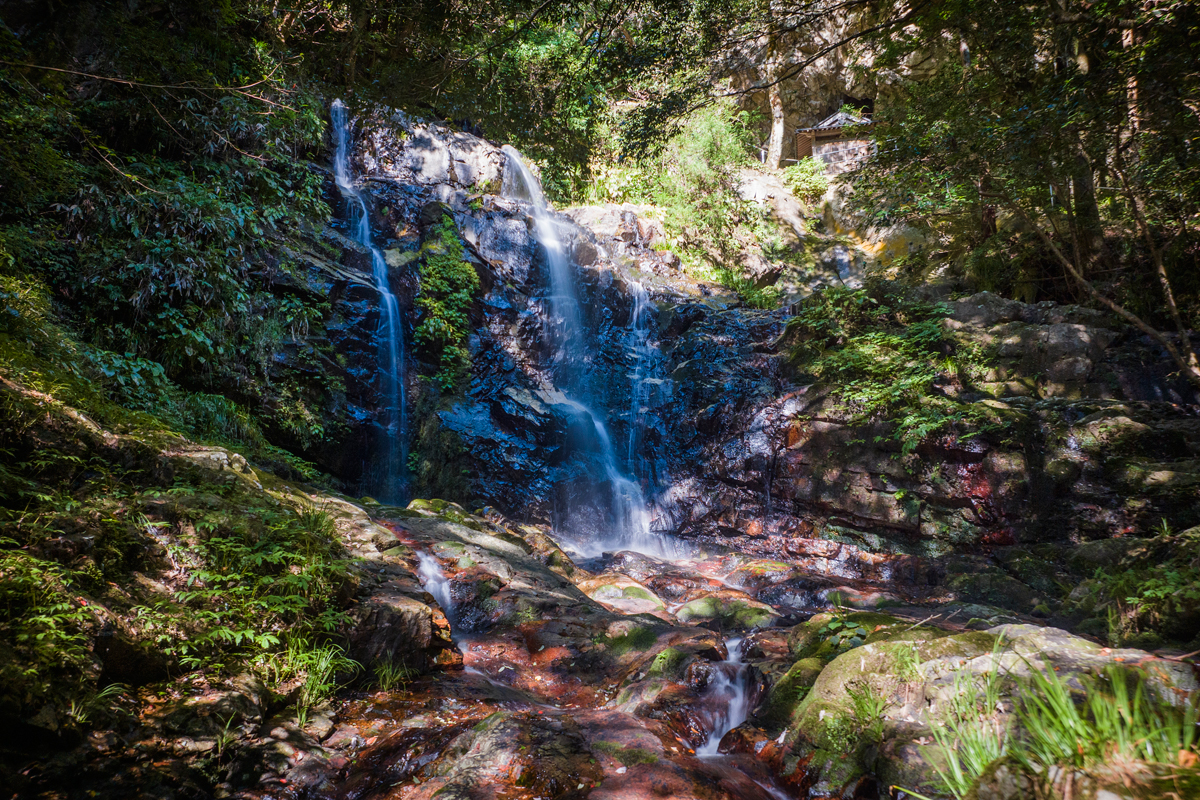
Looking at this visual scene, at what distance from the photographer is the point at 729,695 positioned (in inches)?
169

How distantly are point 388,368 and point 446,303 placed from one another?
6.65ft

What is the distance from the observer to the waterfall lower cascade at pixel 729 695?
400 centimetres

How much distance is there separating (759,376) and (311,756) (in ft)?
33.5

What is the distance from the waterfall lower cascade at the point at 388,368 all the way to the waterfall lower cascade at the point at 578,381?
11.7 feet

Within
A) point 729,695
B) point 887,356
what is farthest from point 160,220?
point 887,356

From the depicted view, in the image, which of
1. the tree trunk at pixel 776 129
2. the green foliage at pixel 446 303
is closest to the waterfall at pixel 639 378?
the green foliage at pixel 446 303

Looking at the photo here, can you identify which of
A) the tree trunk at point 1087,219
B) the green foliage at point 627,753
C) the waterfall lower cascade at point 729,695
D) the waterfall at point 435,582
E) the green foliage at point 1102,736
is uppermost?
the tree trunk at point 1087,219

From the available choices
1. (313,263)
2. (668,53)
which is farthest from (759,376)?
(313,263)

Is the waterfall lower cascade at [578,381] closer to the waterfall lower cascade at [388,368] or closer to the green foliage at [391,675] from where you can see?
the waterfall lower cascade at [388,368]

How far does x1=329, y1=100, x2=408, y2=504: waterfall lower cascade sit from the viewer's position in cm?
995

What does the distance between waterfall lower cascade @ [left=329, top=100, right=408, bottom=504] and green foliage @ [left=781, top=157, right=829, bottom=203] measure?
16872 mm

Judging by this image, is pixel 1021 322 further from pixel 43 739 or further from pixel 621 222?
pixel 43 739

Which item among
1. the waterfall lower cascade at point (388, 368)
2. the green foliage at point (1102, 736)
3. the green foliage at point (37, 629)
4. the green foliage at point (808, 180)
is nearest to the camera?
the green foliage at point (1102, 736)

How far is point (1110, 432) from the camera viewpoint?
724 cm
